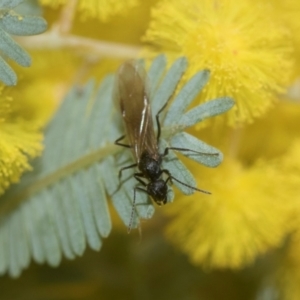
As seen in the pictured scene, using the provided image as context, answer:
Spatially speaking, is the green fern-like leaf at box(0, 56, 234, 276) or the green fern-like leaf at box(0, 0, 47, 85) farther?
the green fern-like leaf at box(0, 56, 234, 276)

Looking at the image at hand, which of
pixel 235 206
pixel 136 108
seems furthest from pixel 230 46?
pixel 235 206

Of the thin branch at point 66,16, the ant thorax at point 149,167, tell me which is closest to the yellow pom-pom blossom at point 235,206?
the ant thorax at point 149,167

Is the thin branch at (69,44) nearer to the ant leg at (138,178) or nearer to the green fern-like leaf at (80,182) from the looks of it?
the green fern-like leaf at (80,182)

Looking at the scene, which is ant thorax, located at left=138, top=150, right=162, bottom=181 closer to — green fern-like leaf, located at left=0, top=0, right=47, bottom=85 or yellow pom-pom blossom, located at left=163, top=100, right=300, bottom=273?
yellow pom-pom blossom, located at left=163, top=100, right=300, bottom=273

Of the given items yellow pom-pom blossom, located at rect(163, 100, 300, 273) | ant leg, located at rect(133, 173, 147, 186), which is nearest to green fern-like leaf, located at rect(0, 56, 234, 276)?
ant leg, located at rect(133, 173, 147, 186)

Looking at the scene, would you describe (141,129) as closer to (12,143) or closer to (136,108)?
(136,108)

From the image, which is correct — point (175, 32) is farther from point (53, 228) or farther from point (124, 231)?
point (124, 231)

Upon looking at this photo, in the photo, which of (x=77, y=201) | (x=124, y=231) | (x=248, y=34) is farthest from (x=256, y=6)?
(x=124, y=231)
